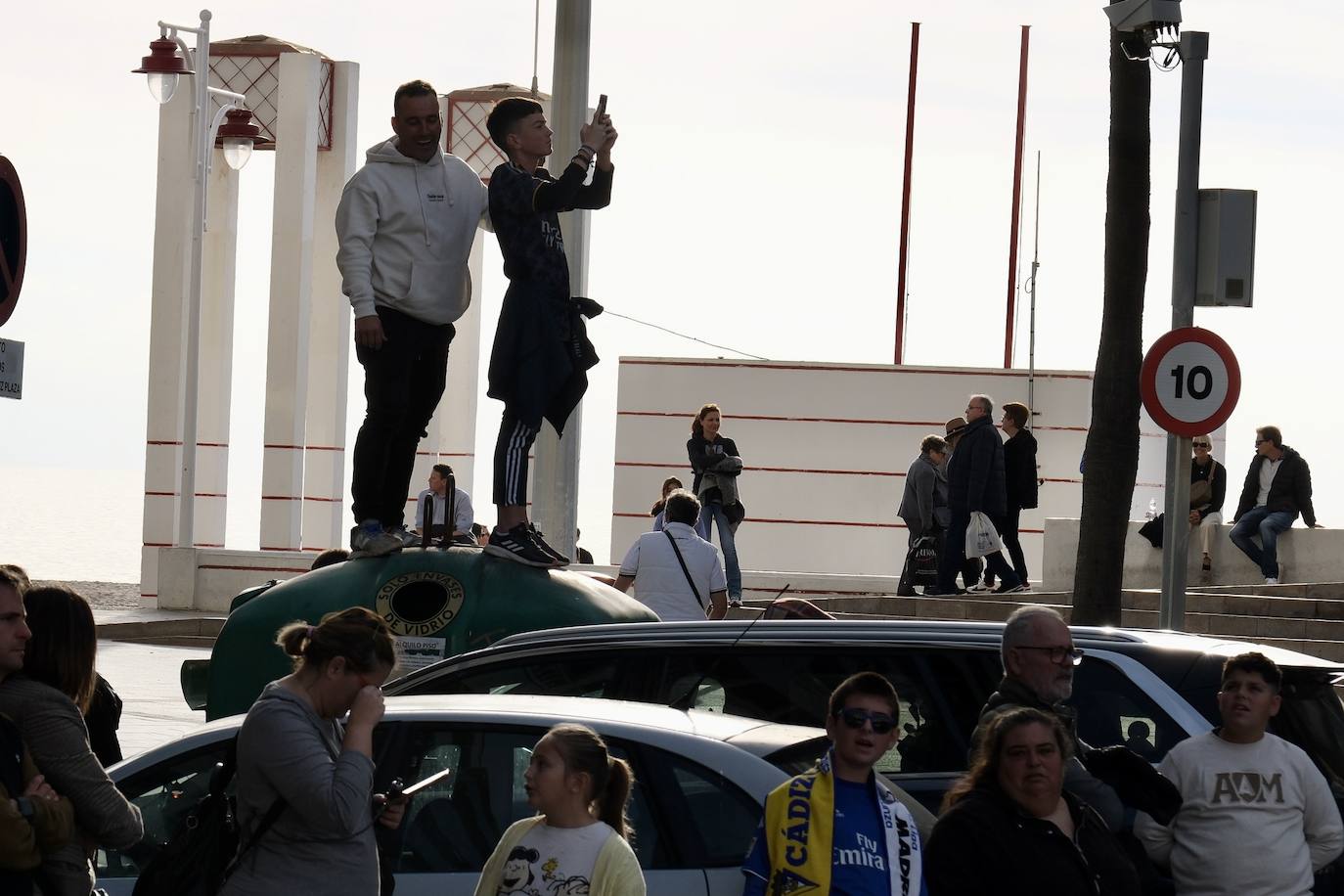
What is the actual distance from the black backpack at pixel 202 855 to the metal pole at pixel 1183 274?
23.8ft

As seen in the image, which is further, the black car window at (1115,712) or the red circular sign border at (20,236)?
the red circular sign border at (20,236)

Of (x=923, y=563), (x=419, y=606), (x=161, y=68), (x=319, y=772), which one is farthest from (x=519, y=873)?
(x=161, y=68)

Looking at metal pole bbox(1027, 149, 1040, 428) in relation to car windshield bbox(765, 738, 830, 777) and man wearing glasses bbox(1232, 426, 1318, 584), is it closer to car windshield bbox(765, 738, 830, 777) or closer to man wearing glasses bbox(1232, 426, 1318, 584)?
man wearing glasses bbox(1232, 426, 1318, 584)

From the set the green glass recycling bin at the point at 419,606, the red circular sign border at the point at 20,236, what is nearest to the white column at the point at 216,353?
the green glass recycling bin at the point at 419,606

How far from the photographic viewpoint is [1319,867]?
6.93 m

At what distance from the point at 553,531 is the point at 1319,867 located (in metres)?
7.93

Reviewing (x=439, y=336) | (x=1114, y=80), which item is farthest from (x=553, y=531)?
(x=1114, y=80)

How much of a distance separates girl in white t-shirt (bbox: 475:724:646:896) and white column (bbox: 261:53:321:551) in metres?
26.4

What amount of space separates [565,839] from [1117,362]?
1202cm

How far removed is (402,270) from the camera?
32.8ft

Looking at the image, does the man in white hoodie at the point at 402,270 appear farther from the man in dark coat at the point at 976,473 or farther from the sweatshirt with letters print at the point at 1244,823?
the man in dark coat at the point at 976,473

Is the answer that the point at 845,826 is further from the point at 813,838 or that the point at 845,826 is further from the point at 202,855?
the point at 202,855

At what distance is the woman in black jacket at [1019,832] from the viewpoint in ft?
18.9

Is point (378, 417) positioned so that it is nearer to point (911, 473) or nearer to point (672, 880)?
point (672, 880)
